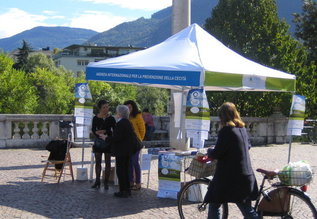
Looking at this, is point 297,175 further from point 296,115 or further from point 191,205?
point 296,115

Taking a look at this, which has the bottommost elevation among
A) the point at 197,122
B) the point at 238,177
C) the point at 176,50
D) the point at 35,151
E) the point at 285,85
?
the point at 35,151

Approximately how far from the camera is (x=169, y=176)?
8398mm

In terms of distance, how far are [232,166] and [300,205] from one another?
1.09 meters

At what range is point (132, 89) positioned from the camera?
57188mm

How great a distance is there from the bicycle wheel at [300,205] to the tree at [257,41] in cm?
1519

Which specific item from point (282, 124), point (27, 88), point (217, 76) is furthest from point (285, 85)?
point (27, 88)

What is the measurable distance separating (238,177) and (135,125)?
4051 millimetres

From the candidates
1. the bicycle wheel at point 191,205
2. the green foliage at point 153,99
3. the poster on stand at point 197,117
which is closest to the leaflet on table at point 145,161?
the poster on stand at point 197,117

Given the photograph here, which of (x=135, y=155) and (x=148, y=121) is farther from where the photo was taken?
(x=148, y=121)

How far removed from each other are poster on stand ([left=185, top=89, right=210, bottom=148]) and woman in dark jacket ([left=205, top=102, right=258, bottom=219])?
6.90 ft

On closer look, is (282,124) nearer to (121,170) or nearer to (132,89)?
(121,170)

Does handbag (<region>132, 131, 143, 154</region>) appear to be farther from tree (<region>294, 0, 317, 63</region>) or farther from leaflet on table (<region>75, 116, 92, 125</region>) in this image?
tree (<region>294, 0, 317, 63</region>)

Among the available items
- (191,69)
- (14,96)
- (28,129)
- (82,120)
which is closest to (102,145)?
(82,120)

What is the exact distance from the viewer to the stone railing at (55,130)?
15883 mm
